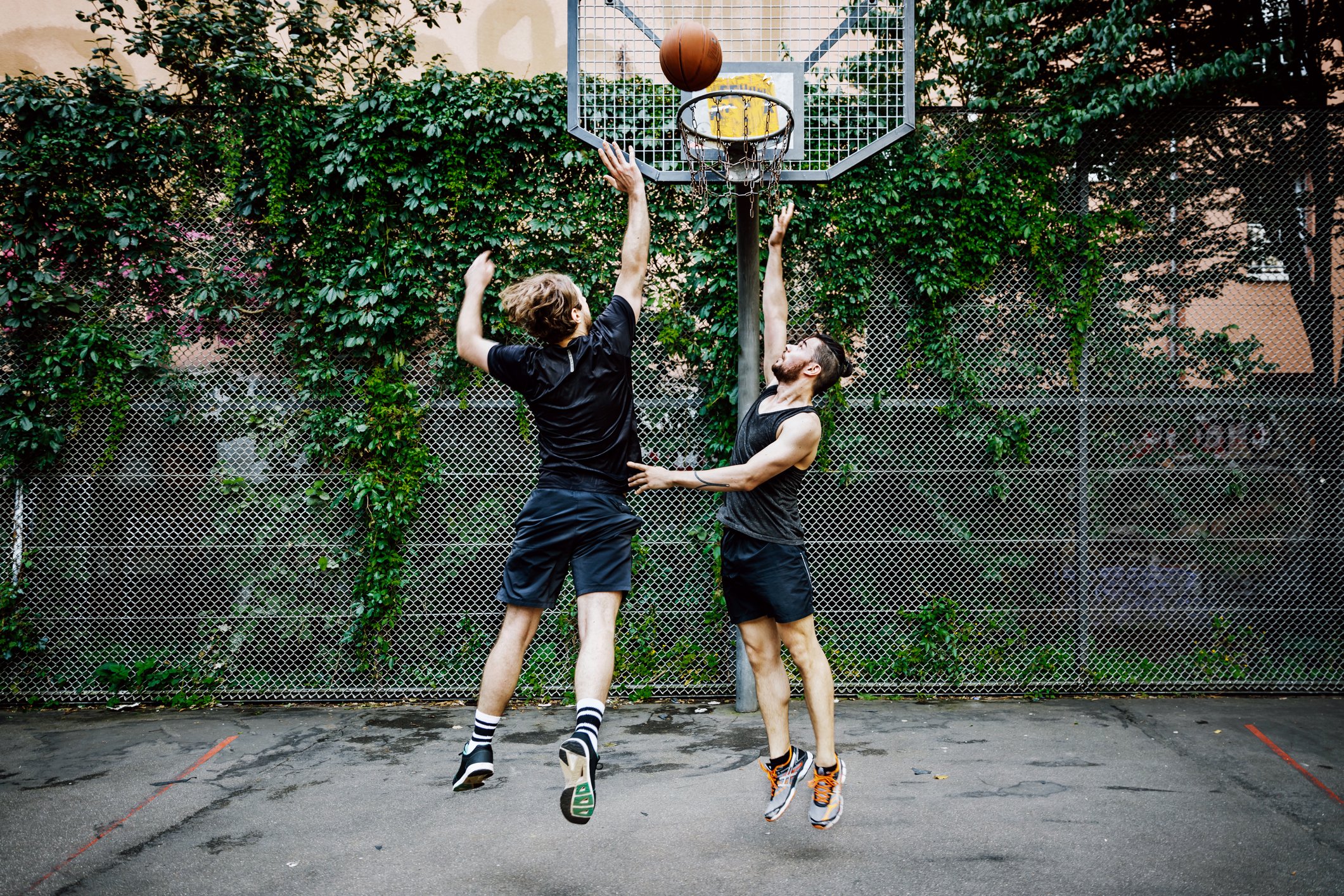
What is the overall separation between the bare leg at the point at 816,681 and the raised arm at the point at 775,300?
1.12 m

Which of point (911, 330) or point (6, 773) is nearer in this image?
Answer: point (6, 773)

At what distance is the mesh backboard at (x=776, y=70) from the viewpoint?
4406 millimetres

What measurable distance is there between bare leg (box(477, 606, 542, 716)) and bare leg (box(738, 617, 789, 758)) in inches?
36.8

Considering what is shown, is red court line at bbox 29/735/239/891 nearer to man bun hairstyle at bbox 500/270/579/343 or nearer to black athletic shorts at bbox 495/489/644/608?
black athletic shorts at bbox 495/489/644/608

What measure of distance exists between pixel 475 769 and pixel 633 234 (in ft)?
7.07

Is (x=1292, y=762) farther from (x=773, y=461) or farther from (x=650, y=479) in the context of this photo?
(x=650, y=479)

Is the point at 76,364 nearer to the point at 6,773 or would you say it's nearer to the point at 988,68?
the point at 6,773

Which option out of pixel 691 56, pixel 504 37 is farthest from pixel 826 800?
pixel 504 37

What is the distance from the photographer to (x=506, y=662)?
3.25 metres

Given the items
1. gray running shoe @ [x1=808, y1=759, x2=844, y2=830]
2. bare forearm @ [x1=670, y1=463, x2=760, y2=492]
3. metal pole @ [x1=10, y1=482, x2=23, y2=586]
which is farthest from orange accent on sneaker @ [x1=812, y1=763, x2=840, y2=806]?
metal pole @ [x1=10, y1=482, x2=23, y2=586]

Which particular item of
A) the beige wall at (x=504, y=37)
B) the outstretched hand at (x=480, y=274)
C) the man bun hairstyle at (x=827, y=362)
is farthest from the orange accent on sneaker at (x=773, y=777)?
the beige wall at (x=504, y=37)

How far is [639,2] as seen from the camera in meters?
4.54

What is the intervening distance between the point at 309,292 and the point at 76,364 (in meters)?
1.51

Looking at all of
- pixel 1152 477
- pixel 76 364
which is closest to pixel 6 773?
pixel 76 364
